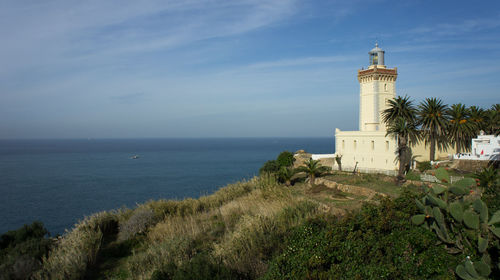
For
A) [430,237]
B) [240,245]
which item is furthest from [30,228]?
[430,237]

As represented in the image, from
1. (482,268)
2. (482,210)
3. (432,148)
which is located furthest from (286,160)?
(482,268)

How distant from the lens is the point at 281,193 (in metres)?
12.8

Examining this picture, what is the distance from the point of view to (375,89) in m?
27.0

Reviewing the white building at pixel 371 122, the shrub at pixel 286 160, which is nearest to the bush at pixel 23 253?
the shrub at pixel 286 160

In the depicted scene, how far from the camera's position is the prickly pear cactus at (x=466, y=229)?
4500 millimetres

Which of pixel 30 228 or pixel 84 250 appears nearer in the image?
pixel 84 250

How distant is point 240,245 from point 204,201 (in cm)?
777

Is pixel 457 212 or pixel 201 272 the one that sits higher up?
pixel 457 212

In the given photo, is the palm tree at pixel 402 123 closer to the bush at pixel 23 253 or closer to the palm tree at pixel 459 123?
the palm tree at pixel 459 123

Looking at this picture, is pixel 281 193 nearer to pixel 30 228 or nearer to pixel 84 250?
pixel 84 250

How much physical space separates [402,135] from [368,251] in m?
18.9

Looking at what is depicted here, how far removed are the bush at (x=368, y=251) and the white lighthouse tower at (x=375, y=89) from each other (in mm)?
22376

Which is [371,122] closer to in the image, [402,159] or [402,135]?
[402,135]

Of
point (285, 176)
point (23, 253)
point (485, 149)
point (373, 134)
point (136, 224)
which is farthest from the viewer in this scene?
point (373, 134)
